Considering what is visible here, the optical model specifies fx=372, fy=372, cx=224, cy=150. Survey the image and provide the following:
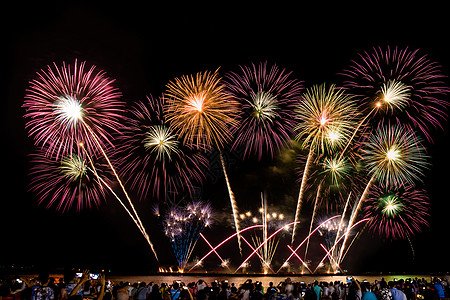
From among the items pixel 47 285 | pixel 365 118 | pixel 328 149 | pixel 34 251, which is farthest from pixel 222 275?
pixel 34 251

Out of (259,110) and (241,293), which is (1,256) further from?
(241,293)

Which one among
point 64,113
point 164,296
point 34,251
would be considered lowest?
point 164,296

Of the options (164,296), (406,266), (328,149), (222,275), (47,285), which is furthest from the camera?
(406,266)

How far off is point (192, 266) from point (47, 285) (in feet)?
220

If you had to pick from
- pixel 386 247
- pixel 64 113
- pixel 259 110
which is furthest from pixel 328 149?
pixel 386 247

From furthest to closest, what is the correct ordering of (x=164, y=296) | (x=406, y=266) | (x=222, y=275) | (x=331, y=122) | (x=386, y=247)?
1. (x=386, y=247)
2. (x=406, y=266)
3. (x=222, y=275)
4. (x=331, y=122)
5. (x=164, y=296)

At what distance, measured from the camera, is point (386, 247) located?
7044 centimetres

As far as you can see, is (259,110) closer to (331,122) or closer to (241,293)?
(331,122)

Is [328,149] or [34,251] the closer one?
[328,149]

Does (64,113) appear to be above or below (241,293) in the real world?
above

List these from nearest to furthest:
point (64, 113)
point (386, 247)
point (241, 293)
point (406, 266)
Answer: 1. point (241, 293)
2. point (64, 113)
3. point (406, 266)
4. point (386, 247)

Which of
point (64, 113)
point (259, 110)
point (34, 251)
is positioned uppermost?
point (259, 110)

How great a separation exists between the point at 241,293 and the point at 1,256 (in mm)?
74589

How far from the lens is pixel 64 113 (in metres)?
22.2
